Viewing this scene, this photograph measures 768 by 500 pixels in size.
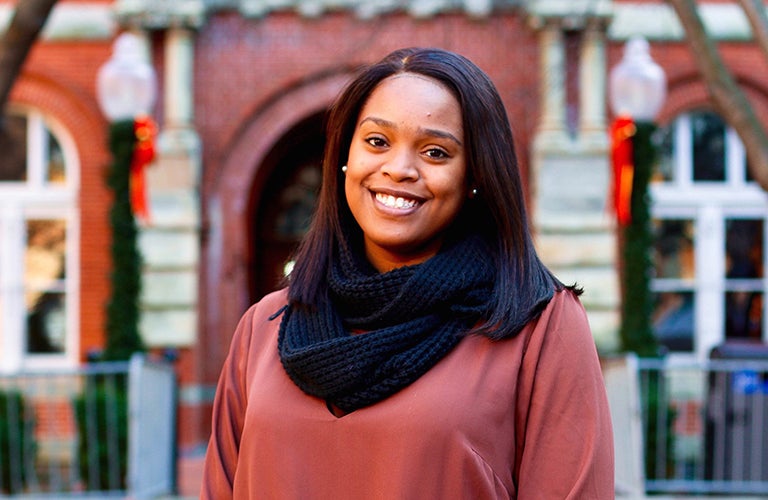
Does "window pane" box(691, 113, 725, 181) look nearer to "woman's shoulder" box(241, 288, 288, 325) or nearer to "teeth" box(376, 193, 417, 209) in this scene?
"woman's shoulder" box(241, 288, 288, 325)

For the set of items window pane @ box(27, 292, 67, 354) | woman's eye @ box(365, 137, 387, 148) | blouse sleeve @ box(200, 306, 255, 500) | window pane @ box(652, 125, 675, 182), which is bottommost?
window pane @ box(27, 292, 67, 354)

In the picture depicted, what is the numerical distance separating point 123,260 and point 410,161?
26.7ft

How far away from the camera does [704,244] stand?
1175 cm

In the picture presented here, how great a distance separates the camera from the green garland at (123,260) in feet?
31.9

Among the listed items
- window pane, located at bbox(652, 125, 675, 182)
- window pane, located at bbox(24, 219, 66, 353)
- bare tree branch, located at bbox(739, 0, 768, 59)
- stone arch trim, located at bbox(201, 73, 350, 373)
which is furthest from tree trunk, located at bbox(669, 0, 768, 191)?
window pane, located at bbox(24, 219, 66, 353)

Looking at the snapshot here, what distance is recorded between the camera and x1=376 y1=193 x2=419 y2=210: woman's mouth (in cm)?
232

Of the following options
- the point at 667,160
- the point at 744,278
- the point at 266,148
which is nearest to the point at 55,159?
the point at 266,148

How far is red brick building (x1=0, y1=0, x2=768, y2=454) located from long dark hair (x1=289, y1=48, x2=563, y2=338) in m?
8.59

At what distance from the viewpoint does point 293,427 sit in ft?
7.45

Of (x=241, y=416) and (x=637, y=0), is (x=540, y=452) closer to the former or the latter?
(x=241, y=416)

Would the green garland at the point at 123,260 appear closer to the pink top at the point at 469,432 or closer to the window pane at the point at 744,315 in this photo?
the window pane at the point at 744,315

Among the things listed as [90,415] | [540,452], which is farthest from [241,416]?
[90,415]

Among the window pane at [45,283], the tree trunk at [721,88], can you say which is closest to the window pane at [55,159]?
the window pane at [45,283]

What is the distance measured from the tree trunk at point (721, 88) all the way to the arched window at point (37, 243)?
717 cm
